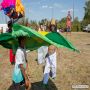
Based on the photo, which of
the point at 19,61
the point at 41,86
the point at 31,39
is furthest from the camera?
the point at 41,86

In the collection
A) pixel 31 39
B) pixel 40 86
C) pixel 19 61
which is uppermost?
pixel 31 39

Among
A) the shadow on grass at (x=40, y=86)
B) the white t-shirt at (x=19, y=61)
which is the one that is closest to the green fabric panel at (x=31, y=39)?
the white t-shirt at (x=19, y=61)

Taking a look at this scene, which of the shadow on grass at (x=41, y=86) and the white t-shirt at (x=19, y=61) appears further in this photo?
the shadow on grass at (x=41, y=86)

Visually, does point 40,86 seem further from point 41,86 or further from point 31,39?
point 31,39

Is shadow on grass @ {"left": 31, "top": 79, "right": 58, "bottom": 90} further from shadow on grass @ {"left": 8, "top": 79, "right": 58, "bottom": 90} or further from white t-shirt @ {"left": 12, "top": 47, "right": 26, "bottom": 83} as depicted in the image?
white t-shirt @ {"left": 12, "top": 47, "right": 26, "bottom": 83}

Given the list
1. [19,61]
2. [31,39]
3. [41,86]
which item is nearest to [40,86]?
[41,86]

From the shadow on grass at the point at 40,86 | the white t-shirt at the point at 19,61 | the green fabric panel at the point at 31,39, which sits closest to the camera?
the white t-shirt at the point at 19,61

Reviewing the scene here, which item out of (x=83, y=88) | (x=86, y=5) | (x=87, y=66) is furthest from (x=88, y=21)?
(x=83, y=88)

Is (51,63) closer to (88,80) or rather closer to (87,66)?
(88,80)

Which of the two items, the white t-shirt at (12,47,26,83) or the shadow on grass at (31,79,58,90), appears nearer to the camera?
the white t-shirt at (12,47,26,83)

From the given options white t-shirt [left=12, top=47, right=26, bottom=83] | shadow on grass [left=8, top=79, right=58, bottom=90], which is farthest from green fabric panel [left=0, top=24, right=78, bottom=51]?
shadow on grass [left=8, top=79, right=58, bottom=90]

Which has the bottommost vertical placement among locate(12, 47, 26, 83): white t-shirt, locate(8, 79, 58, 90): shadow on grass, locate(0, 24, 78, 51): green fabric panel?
locate(8, 79, 58, 90): shadow on grass

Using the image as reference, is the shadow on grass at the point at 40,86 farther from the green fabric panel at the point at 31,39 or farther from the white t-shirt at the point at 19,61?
the white t-shirt at the point at 19,61

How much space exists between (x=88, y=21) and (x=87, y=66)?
71.0 meters
